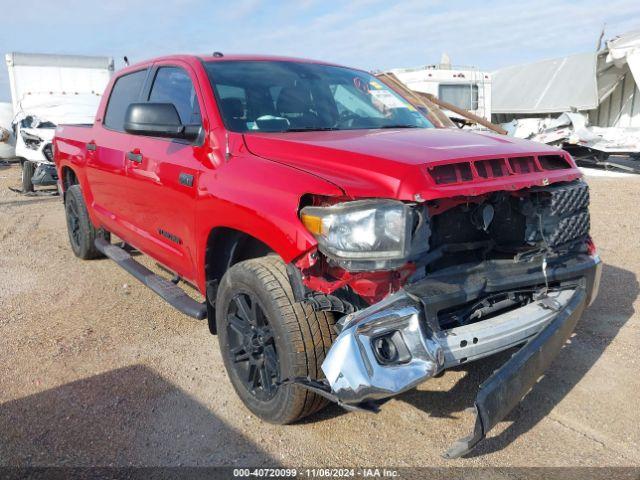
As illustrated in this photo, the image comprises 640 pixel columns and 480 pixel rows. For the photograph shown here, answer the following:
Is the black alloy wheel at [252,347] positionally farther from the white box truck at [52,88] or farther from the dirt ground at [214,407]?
the white box truck at [52,88]

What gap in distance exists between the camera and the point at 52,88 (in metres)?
14.3

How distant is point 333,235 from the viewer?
7.72 feet

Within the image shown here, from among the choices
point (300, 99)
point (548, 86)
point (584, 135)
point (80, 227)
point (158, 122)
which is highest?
point (548, 86)

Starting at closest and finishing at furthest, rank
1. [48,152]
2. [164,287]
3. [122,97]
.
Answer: [164,287]
[122,97]
[48,152]

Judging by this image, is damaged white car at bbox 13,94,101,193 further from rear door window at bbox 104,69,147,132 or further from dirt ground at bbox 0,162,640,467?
dirt ground at bbox 0,162,640,467

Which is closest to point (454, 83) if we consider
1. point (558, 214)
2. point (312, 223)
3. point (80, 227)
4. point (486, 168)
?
point (80, 227)

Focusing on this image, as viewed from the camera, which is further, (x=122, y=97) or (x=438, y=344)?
(x=122, y=97)

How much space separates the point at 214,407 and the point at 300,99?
194 centimetres

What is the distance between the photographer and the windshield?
3.38 meters

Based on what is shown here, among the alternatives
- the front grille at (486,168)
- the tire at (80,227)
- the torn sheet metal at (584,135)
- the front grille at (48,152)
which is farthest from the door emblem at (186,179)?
the torn sheet metal at (584,135)

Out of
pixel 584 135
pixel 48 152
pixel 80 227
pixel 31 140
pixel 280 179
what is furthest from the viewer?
pixel 584 135

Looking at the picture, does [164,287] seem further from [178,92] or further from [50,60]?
[50,60]

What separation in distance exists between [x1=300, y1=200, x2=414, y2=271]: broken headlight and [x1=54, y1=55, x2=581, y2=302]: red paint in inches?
2.3

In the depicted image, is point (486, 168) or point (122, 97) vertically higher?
point (122, 97)
